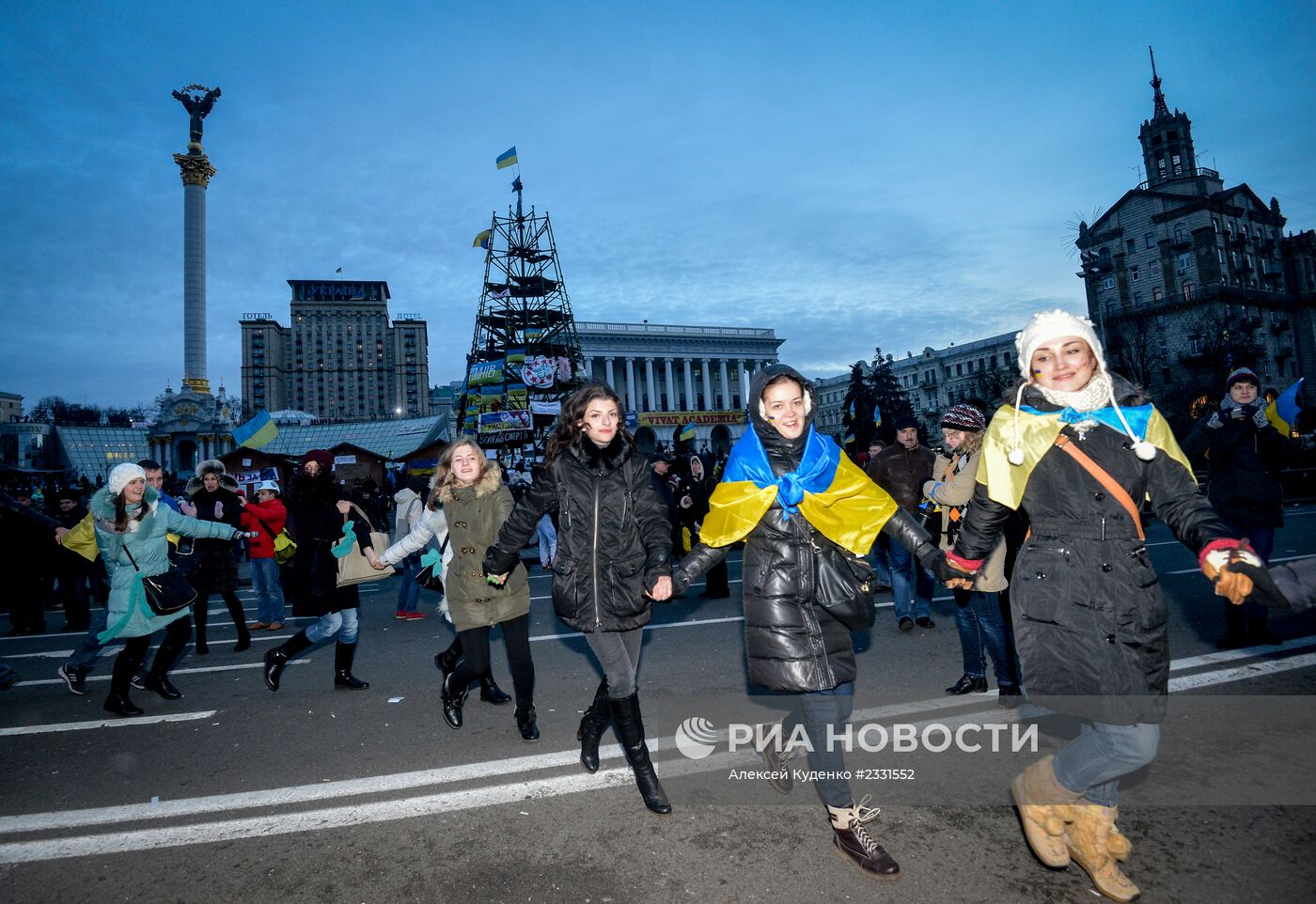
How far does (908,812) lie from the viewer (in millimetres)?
3104

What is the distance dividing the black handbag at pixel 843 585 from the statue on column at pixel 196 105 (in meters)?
66.5

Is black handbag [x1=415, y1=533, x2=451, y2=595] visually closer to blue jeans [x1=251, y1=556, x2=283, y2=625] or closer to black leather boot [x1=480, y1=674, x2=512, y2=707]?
black leather boot [x1=480, y1=674, x2=512, y2=707]

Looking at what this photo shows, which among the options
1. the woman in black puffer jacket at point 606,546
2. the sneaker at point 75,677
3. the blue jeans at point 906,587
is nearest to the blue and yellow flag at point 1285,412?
the blue jeans at point 906,587

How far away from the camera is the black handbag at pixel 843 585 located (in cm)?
284

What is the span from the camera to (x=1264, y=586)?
7.04ft

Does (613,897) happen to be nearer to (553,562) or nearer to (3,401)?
(553,562)

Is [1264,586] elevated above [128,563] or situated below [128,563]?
below

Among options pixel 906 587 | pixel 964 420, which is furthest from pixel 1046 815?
pixel 906 587

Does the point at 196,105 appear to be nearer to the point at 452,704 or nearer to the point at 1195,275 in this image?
the point at 452,704

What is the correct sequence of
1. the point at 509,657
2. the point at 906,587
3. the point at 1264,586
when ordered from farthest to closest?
the point at 906,587, the point at 509,657, the point at 1264,586

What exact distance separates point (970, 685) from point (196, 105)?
70.4 meters

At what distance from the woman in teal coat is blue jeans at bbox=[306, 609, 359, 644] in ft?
3.48

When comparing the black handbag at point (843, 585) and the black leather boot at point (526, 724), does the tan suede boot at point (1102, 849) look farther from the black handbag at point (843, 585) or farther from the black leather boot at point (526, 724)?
the black leather boot at point (526, 724)

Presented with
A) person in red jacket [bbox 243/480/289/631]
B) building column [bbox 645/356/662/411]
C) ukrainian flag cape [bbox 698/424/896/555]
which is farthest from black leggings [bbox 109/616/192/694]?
building column [bbox 645/356/662/411]
